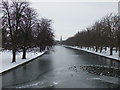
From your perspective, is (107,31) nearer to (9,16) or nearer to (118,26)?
(118,26)

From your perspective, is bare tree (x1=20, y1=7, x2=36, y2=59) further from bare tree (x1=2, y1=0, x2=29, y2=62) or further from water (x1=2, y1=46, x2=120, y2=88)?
water (x1=2, y1=46, x2=120, y2=88)

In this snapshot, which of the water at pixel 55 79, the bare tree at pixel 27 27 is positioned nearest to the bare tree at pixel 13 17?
the bare tree at pixel 27 27

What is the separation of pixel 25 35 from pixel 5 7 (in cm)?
721

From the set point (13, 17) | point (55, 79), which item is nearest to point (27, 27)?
point (13, 17)

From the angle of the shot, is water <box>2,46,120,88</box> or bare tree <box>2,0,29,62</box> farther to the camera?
bare tree <box>2,0,29,62</box>

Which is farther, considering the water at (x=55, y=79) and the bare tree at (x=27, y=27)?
the bare tree at (x=27, y=27)

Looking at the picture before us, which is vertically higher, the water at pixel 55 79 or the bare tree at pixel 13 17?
the bare tree at pixel 13 17

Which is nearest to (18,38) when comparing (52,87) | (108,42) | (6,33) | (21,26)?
(6,33)

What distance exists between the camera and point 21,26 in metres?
37.1

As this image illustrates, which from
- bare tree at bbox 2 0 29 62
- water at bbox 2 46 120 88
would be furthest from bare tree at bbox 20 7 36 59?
water at bbox 2 46 120 88

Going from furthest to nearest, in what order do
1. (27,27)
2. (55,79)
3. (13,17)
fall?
(27,27)
(13,17)
(55,79)

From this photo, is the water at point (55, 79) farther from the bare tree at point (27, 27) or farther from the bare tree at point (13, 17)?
the bare tree at point (27, 27)

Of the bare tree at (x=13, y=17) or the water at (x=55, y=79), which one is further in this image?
the bare tree at (x=13, y=17)

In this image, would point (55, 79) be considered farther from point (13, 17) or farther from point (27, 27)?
point (27, 27)
